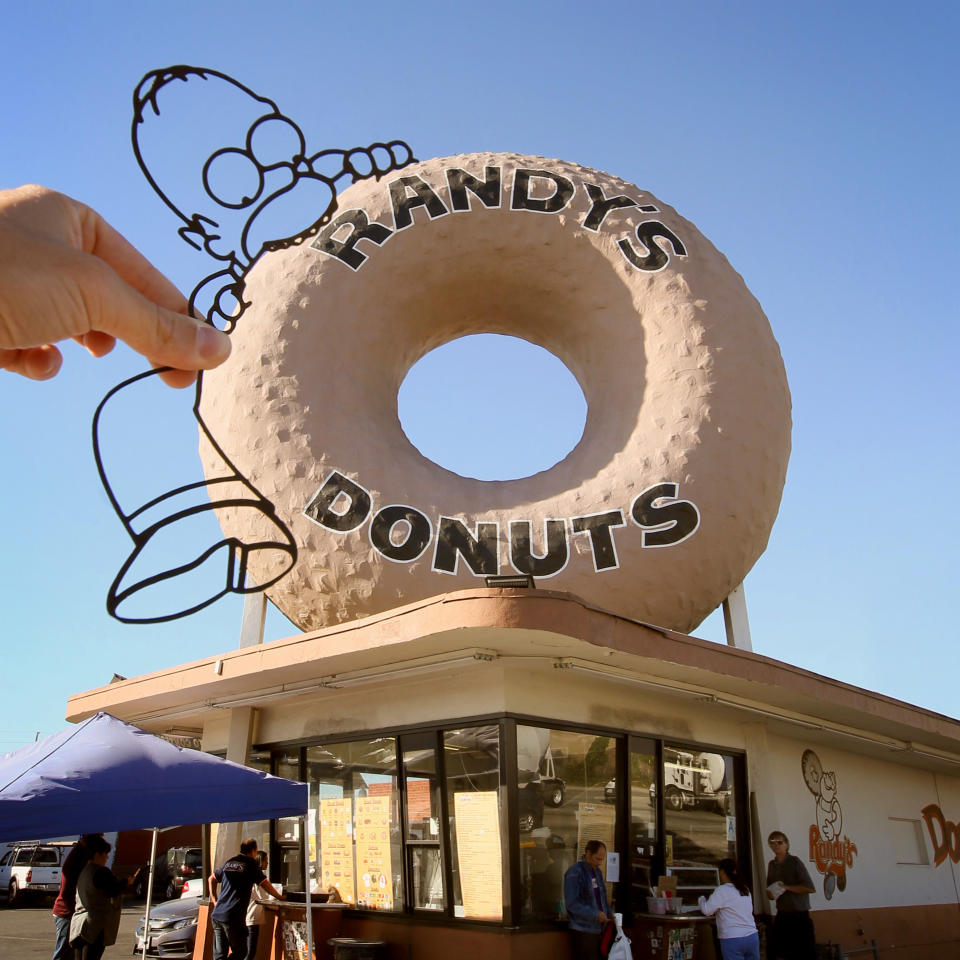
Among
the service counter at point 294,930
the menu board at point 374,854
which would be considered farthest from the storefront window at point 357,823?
the service counter at point 294,930

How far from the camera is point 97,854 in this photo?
7.20 meters

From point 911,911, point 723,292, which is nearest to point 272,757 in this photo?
point 723,292

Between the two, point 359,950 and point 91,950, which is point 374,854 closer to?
point 359,950

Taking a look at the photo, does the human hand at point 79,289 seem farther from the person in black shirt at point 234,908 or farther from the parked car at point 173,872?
the parked car at point 173,872

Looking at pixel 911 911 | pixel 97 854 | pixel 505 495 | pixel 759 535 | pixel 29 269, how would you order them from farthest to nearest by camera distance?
pixel 911 911
pixel 759 535
pixel 505 495
pixel 97 854
pixel 29 269

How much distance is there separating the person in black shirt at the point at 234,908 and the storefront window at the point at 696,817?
10.5ft

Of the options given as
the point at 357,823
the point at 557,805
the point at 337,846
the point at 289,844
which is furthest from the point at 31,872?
the point at 557,805

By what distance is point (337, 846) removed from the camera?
7723mm

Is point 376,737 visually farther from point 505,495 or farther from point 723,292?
point 723,292

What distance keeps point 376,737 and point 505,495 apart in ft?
6.99

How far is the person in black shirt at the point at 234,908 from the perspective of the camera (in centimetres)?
704

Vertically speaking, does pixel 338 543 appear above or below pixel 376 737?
above

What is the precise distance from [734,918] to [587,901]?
1222mm

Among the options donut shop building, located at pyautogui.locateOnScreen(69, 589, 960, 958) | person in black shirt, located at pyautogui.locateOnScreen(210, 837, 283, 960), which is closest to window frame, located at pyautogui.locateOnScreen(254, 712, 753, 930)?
donut shop building, located at pyautogui.locateOnScreen(69, 589, 960, 958)
